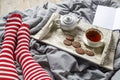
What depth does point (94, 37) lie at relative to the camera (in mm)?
1033

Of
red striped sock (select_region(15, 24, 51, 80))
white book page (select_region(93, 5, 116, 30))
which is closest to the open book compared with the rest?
white book page (select_region(93, 5, 116, 30))

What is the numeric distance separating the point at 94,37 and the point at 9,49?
420 millimetres

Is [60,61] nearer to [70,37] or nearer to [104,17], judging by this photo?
[70,37]

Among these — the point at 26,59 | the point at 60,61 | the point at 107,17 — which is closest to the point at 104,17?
the point at 107,17

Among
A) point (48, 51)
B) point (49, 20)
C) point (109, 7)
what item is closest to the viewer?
point (48, 51)

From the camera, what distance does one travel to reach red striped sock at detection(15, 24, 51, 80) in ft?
2.91

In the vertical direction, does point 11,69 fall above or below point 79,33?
above

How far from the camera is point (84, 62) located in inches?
39.2

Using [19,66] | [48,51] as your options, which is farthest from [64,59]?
[19,66]

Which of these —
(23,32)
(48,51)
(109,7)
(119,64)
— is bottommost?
(119,64)

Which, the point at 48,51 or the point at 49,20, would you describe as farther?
the point at 49,20

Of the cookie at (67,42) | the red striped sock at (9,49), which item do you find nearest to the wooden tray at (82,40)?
the cookie at (67,42)

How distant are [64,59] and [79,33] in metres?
0.19

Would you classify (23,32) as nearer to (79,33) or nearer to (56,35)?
(56,35)
